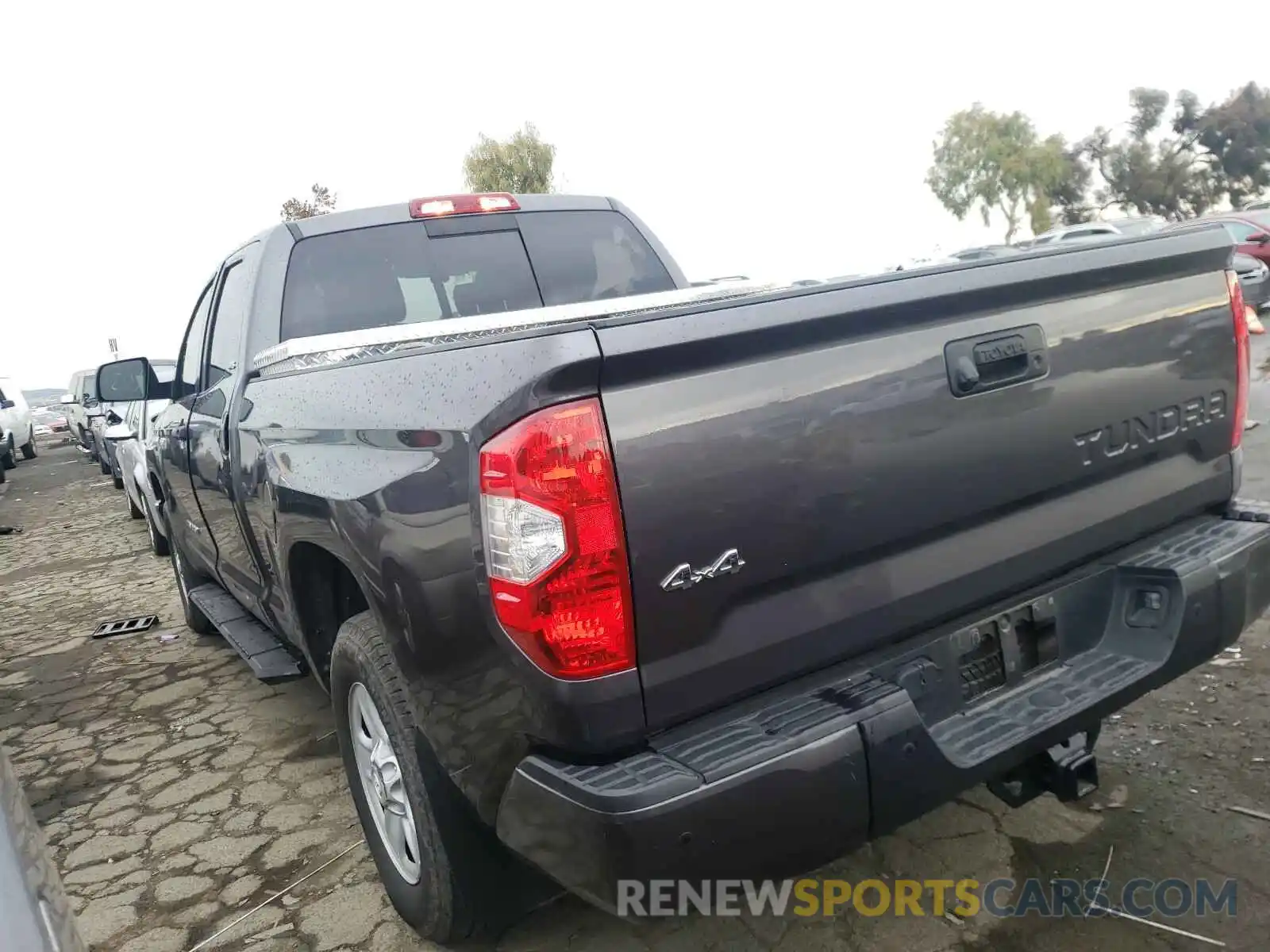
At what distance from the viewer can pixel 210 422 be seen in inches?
148

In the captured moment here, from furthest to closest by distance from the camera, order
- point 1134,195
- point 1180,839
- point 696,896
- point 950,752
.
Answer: point 1134,195
point 1180,839
point 950,752
point 696,896

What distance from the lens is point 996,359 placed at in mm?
2053

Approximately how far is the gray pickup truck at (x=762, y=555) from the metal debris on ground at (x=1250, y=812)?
65cm

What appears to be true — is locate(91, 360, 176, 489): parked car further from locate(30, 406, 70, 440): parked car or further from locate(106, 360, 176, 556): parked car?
locate(30, 406, 70, 440): parked car

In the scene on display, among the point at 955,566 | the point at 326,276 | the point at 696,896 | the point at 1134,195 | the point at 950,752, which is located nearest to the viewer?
the point at 696,896

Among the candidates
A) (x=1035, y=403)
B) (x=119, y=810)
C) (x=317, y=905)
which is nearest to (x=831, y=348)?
(x=1035, y=403)

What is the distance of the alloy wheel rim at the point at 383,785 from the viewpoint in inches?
95.7

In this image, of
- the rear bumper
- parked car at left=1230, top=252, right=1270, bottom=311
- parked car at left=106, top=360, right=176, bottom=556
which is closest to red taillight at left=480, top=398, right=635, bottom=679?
the rear bumper

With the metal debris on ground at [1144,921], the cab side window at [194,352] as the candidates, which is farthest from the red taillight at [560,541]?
the cab side window at [194,352]

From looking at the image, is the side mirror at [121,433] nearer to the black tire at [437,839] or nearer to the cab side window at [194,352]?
the cab side window at [194,352]

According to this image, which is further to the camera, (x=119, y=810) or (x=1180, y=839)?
(x=119, y=810)

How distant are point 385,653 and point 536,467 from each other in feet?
2.92

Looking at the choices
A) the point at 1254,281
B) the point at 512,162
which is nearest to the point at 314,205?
the point at 512,162

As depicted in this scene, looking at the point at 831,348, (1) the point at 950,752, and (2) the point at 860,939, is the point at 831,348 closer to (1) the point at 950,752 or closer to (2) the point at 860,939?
(1) the point at 950,752
